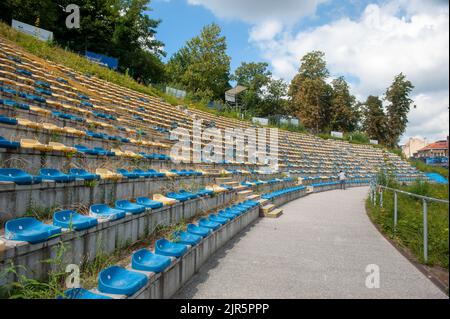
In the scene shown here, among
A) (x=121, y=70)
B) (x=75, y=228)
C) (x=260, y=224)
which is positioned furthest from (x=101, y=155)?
(x=121, y=70)

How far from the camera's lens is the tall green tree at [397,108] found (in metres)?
43.4

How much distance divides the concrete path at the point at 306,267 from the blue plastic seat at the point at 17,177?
6.43ft

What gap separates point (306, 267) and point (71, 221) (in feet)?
10.5

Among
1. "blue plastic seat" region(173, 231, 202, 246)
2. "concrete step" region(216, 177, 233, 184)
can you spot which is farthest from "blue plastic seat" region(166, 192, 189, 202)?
"concrete step" region(216, 177, 233, 184)

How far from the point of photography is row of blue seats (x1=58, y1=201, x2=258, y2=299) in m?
2.37

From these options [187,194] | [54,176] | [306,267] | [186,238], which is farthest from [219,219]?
[54,176]

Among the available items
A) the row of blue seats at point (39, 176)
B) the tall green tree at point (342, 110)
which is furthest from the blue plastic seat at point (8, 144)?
the tall green tree at point (342, 110)

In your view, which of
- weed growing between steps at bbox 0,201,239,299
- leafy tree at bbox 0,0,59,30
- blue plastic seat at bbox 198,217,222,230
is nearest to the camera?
weed growing between steps at bbox 0,201,239,299

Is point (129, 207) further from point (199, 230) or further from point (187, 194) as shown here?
point (187, 194)

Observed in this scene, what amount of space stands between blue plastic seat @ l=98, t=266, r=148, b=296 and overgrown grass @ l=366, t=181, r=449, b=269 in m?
3.04

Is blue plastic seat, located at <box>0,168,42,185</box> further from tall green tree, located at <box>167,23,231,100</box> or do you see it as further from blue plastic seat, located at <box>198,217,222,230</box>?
tall green tree, located at <box>167,23,231,100</box>

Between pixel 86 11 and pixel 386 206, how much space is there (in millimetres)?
29743

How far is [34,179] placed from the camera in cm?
306
